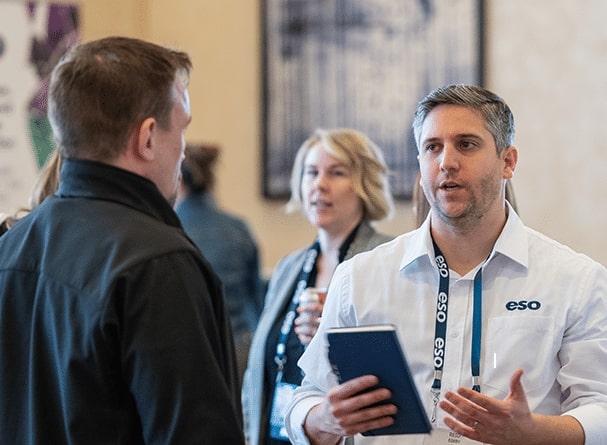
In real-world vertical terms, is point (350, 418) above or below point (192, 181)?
below

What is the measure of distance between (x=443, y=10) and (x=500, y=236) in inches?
146

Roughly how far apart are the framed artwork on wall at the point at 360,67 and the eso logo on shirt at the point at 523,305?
3611 millimetres

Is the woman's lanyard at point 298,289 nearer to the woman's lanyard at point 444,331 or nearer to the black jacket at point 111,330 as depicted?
the woman's lanyard at point 444,331

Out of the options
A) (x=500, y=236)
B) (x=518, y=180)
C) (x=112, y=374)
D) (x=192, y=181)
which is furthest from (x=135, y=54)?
(x=518, y=180)

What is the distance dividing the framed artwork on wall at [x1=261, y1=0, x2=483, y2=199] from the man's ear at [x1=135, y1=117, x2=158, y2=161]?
3.98 metres

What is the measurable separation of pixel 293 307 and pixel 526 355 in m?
1.40

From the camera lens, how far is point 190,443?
168 cm

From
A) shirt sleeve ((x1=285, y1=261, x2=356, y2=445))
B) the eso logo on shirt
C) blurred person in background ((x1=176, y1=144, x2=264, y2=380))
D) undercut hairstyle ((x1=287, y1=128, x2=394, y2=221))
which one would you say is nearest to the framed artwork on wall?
blurred person in background ((x1=176, y1=144, x2=264, y2=380))

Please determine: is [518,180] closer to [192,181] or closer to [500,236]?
[192,181]

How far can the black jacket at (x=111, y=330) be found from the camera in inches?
66.4

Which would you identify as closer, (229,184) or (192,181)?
(192,181)

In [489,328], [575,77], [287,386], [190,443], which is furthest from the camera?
[575,77]

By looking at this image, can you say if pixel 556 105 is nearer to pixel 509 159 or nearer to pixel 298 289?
pixel 298 289

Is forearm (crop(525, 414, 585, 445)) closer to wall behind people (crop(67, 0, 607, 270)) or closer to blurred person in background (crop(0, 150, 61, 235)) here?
blurred person in background (crop(0, 150, 61, 235))
